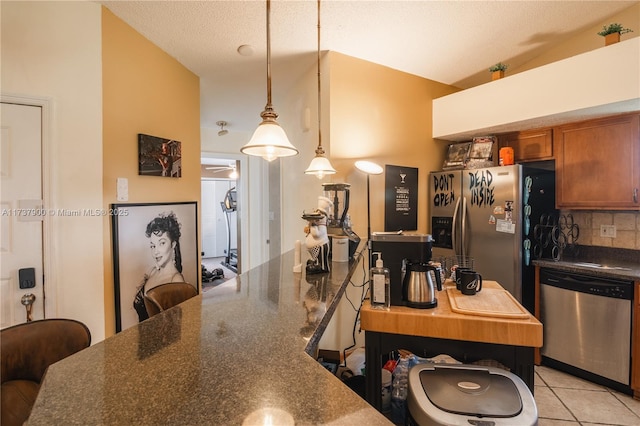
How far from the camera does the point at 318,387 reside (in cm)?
66

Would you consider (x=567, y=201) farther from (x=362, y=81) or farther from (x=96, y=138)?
(x=96, y=138)

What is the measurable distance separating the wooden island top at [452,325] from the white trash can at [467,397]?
0.14 meters

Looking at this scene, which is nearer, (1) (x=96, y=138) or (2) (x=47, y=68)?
(2) (x=47, y=68)

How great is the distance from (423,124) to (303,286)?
2471 millimetres

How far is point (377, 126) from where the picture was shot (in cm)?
295

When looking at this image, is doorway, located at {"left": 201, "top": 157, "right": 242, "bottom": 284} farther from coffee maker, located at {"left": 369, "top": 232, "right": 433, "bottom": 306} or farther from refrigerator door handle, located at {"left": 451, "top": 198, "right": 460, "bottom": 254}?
coffee maker, located at {"left": 369, "top": 232, "right": 433, "bottom": 306}

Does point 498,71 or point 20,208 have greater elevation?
point 498,71

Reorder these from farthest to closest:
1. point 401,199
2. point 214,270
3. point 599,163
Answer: point 214,270
point 401,199
point 599,163

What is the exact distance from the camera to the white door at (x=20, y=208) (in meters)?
1.80

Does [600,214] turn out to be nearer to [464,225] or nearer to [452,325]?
[464,225]

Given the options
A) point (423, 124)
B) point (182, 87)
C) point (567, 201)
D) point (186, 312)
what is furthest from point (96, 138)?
point (567, 201)

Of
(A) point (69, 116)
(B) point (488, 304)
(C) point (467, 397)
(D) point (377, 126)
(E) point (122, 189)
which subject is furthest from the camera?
(D) point (377, 126)

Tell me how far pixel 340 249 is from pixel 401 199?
131 centimetres

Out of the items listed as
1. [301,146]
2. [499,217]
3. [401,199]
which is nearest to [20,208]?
[301,146]
